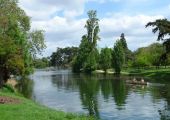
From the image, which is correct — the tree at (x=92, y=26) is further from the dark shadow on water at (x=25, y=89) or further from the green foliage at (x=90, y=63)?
the dark shadow on water at (x=25, y=89)

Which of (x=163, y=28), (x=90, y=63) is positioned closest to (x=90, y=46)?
(x=90, y=63)

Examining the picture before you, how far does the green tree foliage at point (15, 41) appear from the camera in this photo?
5448 centimetres

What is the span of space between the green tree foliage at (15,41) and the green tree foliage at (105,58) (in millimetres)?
81029

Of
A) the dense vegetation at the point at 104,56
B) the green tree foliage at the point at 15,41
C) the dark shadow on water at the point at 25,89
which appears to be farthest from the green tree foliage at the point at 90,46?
the green tree foliage at the point at 15,41

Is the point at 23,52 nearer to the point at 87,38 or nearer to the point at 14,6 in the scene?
the point at 14,6

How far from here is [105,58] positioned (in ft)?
503

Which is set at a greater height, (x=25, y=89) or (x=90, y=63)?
(x=90, y=63)

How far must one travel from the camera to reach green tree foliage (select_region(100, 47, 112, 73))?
6014 inches

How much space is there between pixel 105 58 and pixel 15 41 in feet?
305

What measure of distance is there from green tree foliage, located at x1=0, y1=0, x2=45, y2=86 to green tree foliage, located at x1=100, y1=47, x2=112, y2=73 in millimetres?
81029

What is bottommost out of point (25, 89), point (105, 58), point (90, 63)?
point (25, 89)

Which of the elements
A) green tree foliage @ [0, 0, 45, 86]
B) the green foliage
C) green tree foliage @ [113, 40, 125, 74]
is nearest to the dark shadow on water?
green tree foliage @ [0, 0, 45, 86]

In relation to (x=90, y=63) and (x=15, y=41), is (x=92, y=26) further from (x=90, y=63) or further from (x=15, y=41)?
(x=15, y=41)

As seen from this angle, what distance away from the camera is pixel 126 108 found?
45.5 meters
